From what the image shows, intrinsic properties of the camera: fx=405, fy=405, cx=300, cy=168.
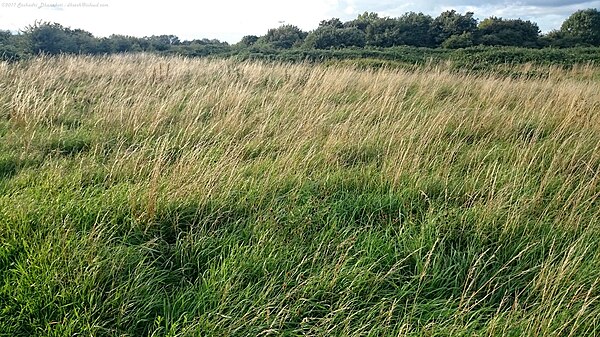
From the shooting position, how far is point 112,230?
8.23 feet

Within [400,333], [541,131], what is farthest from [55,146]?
[541,131]

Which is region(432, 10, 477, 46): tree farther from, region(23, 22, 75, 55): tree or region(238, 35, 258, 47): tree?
region(23, 22, 75, 55): tree

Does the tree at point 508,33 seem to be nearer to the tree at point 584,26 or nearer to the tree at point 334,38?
the tree at point 584,26

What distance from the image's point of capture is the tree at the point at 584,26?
36875 mm

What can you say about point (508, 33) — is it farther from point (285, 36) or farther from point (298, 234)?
point (298, 234)

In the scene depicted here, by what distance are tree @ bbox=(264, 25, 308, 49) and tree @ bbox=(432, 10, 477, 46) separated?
423 inches

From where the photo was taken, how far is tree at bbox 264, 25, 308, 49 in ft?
102

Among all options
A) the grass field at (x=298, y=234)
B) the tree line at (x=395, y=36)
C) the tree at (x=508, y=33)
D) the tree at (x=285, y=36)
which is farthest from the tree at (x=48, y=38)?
the tree at (x=508, y=33)

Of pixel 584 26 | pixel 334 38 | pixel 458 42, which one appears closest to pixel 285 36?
pixel 334 38

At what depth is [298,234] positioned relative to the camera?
Answer: 254 centimetres

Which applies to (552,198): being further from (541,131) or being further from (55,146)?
(55,146)

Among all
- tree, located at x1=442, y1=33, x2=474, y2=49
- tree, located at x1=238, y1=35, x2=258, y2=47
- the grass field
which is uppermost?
tree, located at x1=238, y1=35, x2=258, y2=47

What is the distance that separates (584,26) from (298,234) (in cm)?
4771

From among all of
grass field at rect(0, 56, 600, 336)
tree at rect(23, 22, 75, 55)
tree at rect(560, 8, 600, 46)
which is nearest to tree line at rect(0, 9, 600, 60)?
tree at rect(560, 8, 600, 46)
